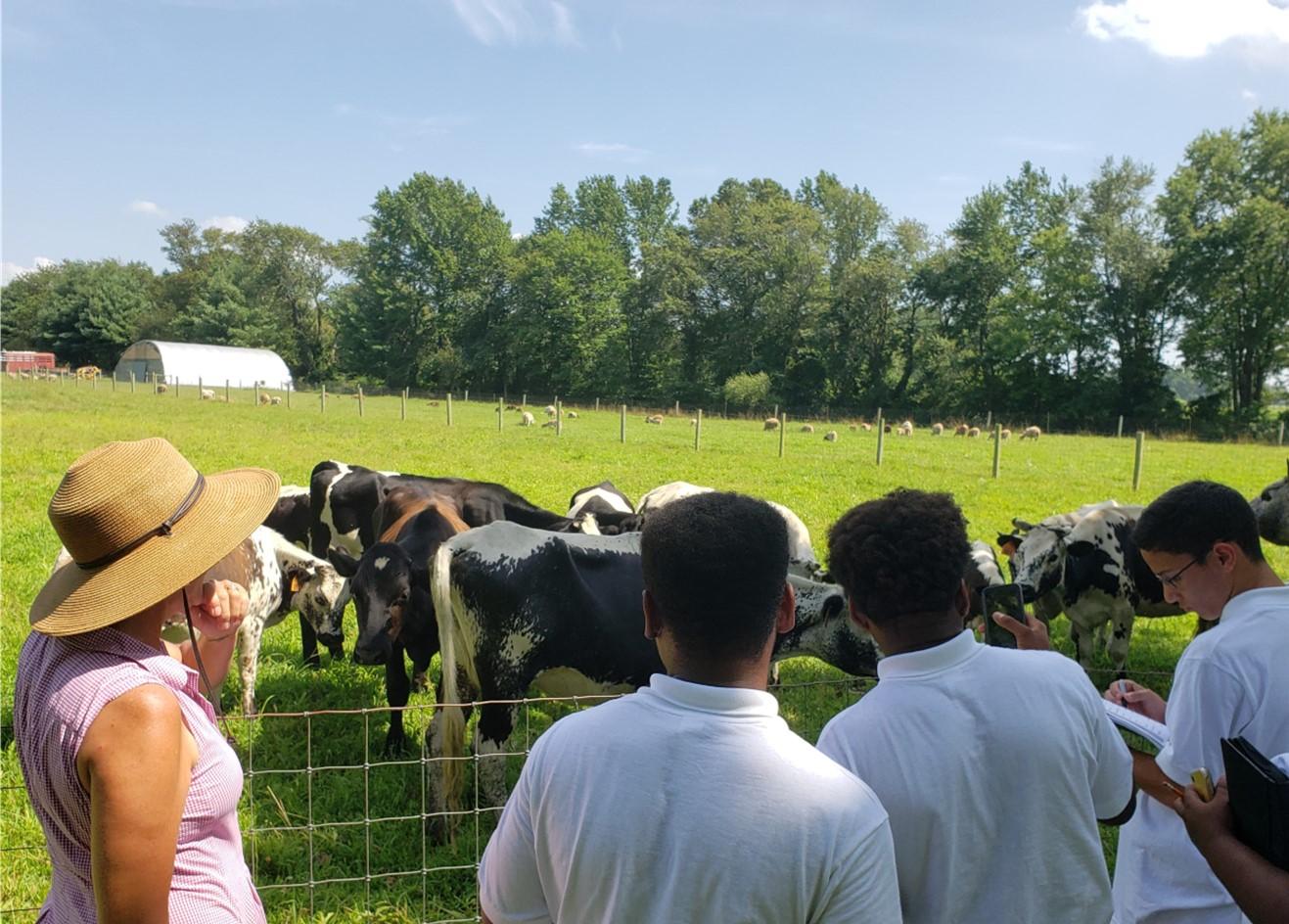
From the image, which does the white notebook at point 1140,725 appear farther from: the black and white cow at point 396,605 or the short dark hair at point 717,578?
the black and white cow at point 396,605

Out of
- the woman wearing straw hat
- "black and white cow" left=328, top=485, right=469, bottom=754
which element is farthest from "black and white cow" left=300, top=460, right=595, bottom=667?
the woman wearing straw hat

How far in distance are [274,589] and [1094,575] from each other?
6763mm

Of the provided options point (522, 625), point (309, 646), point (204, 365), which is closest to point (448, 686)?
point (522, 625)

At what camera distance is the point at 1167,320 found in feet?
160

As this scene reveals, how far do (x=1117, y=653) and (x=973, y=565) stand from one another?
151 cm

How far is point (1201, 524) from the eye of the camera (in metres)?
2.50

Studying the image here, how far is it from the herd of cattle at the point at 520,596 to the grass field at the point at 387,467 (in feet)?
1.00

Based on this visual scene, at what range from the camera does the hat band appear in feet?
6.14

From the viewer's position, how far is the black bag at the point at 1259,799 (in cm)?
163

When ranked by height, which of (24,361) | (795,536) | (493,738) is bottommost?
(493,738)

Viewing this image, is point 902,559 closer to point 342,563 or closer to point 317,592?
point 342,563

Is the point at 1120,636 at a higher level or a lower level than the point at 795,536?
→ lower

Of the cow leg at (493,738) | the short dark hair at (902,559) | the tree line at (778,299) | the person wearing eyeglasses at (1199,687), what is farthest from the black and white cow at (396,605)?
the tree line at (778,299)

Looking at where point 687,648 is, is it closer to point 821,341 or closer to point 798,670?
point 798,670
